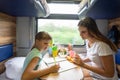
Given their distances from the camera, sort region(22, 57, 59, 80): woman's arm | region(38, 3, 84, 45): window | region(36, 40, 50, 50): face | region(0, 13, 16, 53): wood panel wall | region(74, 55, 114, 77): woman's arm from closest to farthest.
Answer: region(22, 57, 59, 80): woman's arm < region(74, 55, 114, 77): woman's arm < region(36, 40, 50, 50): face < region(0, 13, 16, 53): wood panel wall < region(38, 3, 84, 45): window

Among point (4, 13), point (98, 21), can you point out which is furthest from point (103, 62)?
point (98, 21)

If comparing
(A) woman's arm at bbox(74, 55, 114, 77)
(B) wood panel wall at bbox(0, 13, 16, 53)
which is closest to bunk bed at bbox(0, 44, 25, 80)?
(B) wood panel wall at bbox(0, 13, 16, 53)

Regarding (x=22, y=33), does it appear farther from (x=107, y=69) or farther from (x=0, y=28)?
(x=107, y=69)

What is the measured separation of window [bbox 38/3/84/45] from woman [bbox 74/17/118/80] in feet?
5.73

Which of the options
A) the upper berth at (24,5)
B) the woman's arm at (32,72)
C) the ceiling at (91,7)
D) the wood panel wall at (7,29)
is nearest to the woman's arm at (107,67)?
the woman's arm at (32,72)

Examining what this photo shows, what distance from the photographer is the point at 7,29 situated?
276cm

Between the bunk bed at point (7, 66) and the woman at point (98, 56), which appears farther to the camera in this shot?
the bunk bed at point (7, 66)

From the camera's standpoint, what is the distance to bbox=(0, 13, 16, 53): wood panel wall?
2.50 m

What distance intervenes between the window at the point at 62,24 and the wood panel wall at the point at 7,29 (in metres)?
0.50

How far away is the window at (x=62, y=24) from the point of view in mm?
3375

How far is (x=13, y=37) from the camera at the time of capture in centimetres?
311

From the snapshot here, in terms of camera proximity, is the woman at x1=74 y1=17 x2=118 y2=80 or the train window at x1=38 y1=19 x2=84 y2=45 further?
the train window at x1=38 y1=19 x2=84 y2=45

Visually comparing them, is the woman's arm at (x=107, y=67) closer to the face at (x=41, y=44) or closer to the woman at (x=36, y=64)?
the woman at (x=36, y=64)

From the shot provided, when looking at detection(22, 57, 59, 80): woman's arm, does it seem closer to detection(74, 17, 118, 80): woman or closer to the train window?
detection(74, 17, 118, 80): woman
